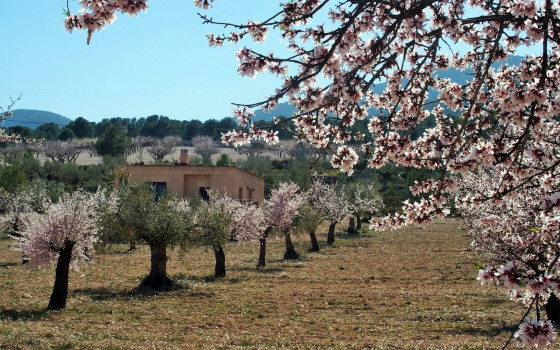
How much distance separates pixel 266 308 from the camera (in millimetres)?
18516

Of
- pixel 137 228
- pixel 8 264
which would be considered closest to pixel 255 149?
pixel 8 264

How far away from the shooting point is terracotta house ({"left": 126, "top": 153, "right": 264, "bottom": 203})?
5191cm

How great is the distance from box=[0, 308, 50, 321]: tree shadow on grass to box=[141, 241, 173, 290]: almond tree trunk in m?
6.18

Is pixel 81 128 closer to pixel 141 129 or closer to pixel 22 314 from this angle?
pixel 141 129

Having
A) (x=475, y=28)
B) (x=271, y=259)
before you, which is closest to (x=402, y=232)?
(x=271, y=259)

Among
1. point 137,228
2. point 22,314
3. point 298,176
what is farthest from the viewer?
point 298,176

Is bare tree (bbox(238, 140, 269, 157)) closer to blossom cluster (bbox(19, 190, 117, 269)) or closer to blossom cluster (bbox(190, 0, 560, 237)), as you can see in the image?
blossom cluster (bbox(19, 190, 117, 269))

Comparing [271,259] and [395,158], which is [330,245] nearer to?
[271,259]

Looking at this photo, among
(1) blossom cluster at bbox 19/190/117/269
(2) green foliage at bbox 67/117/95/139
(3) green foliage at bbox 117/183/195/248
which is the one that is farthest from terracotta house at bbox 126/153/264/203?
(2) green foliage at bbox 67/117/95/139

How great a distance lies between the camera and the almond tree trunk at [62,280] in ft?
56.7

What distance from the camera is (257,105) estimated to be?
5.80 meters

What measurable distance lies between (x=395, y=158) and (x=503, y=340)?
794cm

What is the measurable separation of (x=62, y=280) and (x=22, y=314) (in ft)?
5.15

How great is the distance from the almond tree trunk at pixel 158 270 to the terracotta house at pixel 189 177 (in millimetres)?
27918
